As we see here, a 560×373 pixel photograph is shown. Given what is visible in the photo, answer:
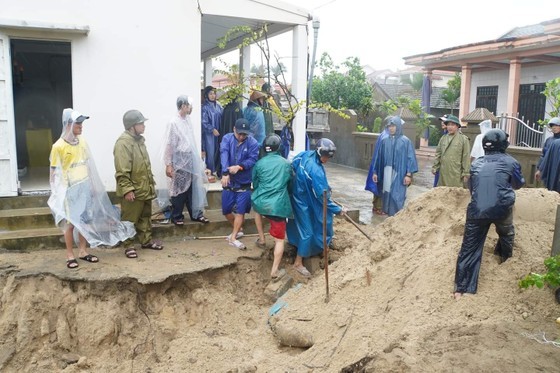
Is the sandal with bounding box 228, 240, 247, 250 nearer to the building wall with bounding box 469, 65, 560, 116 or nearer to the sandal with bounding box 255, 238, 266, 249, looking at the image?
the sandal with bounding box 255, 238, 266, 249

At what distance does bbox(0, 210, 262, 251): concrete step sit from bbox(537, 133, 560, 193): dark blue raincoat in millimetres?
4254

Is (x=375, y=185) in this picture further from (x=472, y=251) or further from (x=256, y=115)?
(x=472, y=251)

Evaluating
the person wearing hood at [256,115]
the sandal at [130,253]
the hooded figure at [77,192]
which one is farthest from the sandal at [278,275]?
the person wearing hood at [256,115]

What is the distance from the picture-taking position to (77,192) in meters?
5.53

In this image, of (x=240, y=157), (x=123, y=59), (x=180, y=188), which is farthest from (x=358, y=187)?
(x=123, y=59)

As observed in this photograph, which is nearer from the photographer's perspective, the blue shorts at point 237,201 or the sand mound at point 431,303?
the sand mound at point 431,303

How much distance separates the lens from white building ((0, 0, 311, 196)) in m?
6.65

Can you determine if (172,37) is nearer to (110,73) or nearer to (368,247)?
(110,73)

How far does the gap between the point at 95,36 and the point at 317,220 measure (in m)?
4.00

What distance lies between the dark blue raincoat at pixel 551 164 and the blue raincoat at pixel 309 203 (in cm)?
364

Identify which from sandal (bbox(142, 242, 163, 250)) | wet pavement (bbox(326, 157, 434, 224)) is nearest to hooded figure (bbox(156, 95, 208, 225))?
sandal (bbox(142, 242, 163, 250))

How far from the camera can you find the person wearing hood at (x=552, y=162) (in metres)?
7.34

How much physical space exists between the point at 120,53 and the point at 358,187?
6.41 metres

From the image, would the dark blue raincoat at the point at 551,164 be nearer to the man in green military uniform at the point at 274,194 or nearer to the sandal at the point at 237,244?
the man in green military uniform at the point at 274,194
